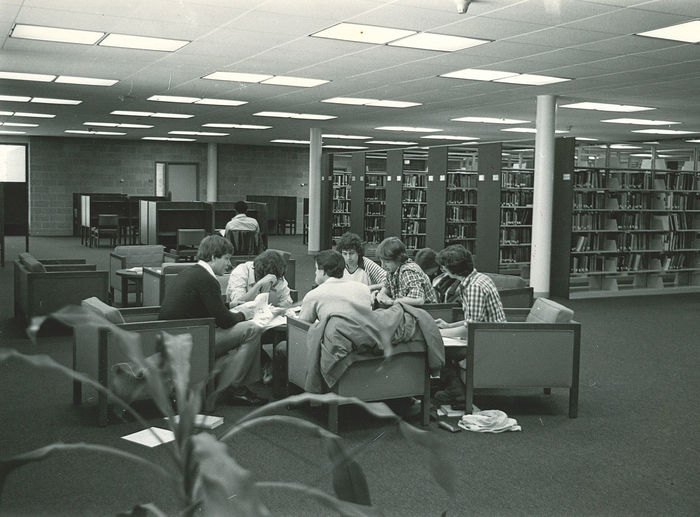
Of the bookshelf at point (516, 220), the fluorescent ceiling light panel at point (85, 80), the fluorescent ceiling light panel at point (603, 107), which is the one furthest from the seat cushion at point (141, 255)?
the fluorescent ceiling light panel at point (603, 107)

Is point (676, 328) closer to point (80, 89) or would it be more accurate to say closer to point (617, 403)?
point (617, 403)

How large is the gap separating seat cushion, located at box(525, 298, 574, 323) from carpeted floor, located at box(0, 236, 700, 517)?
2.03 ft

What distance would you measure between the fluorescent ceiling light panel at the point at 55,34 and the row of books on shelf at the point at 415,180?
A: 8.16 m

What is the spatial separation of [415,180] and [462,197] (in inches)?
57.3

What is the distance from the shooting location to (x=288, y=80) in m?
10.1

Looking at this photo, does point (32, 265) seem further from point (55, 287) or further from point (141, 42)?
point (141, 42)

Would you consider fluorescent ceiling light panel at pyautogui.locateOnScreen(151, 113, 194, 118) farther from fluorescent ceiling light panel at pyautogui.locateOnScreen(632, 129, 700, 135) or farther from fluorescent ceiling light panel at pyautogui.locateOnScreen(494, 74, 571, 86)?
fluorescent ceiling light panel at pyautogui.locateOnScreen(632, 129, 700, 135)

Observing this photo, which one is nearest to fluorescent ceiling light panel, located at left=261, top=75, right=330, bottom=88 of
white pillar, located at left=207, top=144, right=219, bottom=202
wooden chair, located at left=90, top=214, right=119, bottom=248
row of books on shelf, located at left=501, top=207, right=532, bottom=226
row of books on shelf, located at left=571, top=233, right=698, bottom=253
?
row of books on shelf, located at left=501, top=207, right=532, bottom=226

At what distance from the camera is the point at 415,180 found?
15062mm

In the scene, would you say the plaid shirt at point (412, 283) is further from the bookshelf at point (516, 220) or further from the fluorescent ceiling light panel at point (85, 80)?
the fluorescent ceiling light panel at point (85, 80)

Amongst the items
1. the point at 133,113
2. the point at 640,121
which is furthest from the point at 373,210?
the point at 640,121

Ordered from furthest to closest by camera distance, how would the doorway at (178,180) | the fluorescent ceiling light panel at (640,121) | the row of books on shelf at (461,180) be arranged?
1. the doorway at (178,180)
2. the fluorescent ceiling light panel at (640,121)
3. the row of books on shelf at (461,180)

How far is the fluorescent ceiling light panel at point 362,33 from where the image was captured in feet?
22.6

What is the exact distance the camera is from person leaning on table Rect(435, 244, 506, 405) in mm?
5184
